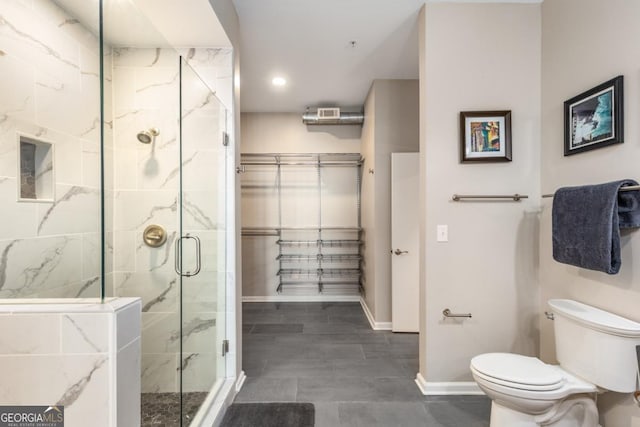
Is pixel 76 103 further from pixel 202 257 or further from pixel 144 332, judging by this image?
pixel 144 332

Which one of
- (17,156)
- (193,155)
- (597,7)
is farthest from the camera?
(193,155)

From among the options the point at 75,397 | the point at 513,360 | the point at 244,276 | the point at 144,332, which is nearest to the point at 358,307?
the point at 244,276

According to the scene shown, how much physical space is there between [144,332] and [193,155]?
1131mm

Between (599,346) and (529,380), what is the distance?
1.19 ft

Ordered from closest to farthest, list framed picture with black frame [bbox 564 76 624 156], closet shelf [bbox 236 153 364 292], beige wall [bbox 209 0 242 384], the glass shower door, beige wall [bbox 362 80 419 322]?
framed picture with black frame [bbox 564 76 624 156] < the glass shower door < beige wall [bbox 209 0 242 384] < beige wall [bbox 362 80 419 322] < closet shelf [bbox 236 153 364 292]

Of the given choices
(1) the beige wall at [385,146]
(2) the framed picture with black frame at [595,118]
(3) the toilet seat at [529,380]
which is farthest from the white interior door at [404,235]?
(3) the toilet seat at [529,380]

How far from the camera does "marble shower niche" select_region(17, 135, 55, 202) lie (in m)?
1.51

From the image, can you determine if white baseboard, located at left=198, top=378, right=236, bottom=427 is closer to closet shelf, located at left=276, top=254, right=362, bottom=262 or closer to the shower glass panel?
the shower glass panel

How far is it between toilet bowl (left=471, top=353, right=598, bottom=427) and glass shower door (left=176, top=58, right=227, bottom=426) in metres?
1.63

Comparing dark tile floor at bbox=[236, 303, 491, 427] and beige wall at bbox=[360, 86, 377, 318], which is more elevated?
beige wall at bbox=[360, 86, 377, 318]

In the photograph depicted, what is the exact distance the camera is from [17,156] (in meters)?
1.48

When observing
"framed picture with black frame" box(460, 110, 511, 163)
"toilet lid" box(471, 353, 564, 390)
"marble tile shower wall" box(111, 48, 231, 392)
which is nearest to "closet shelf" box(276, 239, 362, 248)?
"marble tile shower wall" box(111, 48, 231, 392)

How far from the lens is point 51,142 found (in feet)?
5.40

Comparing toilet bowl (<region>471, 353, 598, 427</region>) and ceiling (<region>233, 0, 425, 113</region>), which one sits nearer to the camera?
toilet bowl (<region>471, 353, 598, 427</region>)
